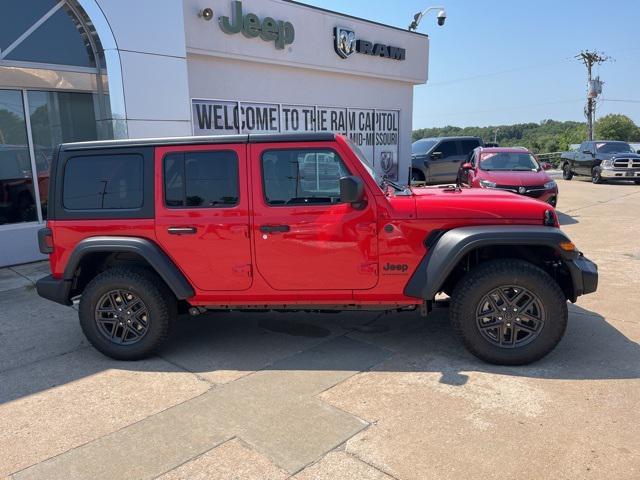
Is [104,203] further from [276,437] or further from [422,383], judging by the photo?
[422,383]

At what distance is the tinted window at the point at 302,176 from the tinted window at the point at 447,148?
13.6 meters

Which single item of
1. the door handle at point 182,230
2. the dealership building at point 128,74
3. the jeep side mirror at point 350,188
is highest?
the dealership building at point 128,74

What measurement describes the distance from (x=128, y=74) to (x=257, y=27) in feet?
11.9

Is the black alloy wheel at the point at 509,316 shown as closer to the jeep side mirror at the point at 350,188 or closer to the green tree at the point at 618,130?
the jeep side mirror at the point at 350,188

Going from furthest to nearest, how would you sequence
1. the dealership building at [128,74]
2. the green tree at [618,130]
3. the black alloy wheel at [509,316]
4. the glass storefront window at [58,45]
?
the green tree at [618,130], the dealership building at [128,74], the glass storefront window at [58,45], the black alloy wheel at [509,316]

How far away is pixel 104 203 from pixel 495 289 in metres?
3.26

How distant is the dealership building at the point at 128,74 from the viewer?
7742 millimetres

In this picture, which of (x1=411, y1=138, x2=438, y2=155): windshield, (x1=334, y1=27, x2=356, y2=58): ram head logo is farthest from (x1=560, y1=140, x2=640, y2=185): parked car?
(x1=334, y1=27, x2=356, y2=58): ram head logo

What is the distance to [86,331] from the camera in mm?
4316

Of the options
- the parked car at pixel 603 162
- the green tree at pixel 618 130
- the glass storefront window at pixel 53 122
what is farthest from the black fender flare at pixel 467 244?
the green tree at pixel 618 130

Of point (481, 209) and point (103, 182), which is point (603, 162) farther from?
point (103, 182)

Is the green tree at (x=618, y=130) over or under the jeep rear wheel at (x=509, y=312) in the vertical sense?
over

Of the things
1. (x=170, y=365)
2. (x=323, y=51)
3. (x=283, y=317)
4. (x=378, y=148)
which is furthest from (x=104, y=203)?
(x=378, y=148)

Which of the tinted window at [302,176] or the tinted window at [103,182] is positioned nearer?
the tinted window at [302,176]
